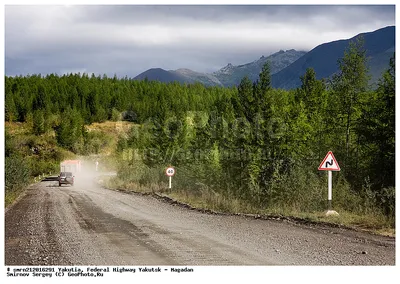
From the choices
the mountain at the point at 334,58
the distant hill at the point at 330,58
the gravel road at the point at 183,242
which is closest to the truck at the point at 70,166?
the distant hill at the point at 330,58

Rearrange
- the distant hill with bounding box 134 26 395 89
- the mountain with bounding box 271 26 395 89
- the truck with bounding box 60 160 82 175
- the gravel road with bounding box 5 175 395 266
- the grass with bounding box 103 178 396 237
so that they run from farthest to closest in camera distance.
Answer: the truck with bounding box 60 160 82 175 < the distant hill with bounding box 134 26 395 89 < the mountain with bounding box 271 26 395 89 < the grass with bounding box 103 178 396 237 < the gravel road with bounding box 5 175 395 266

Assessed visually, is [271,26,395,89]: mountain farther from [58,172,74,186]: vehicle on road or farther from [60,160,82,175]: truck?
[58,172,74,186]: vehicle on road

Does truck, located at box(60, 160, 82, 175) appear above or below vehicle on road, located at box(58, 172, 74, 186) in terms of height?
above

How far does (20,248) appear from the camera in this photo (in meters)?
8.34

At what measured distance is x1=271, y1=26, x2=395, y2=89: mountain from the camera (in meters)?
13.7

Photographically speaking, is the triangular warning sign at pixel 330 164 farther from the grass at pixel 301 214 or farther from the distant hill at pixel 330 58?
the distant hill at pixel 330 58

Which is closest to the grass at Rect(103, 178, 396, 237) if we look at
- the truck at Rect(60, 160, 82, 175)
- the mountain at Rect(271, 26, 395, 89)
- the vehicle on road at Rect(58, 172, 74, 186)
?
the mountain at Rect(271, 26, 395, 89)

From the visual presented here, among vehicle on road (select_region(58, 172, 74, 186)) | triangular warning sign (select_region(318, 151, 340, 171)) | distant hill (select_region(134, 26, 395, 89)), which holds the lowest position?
vehicle on road (select_region(58, 172, 74, 186))

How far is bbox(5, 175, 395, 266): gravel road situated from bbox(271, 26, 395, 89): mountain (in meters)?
5.53

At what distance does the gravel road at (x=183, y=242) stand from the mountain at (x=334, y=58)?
5.53m

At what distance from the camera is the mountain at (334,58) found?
1368 centimetres

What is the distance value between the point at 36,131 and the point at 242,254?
49.1ft

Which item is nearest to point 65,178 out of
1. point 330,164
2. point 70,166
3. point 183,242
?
point 70,166

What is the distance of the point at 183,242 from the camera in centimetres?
870
